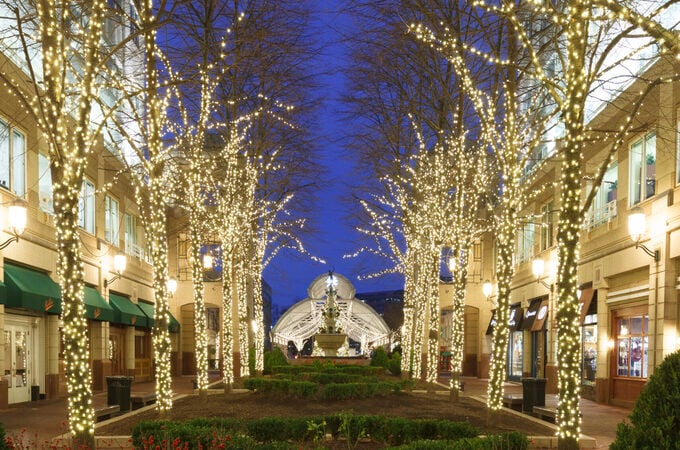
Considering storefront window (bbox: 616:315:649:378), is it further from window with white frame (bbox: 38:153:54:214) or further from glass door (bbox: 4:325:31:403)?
glass door (bbox: 4:325:31:403)


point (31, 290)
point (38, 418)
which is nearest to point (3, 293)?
point (31, 290)

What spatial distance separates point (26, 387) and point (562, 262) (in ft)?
64.0

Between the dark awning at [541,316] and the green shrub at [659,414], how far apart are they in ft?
87.6

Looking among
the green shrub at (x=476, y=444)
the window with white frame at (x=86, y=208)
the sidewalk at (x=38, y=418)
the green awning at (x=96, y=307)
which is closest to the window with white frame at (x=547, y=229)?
the green awning at (x=96, y=307)

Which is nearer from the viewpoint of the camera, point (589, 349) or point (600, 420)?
point (600, 420)

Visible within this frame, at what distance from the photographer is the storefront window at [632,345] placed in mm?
20828

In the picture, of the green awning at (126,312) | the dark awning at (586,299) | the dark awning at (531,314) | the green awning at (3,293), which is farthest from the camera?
the dark awning at (531,314)

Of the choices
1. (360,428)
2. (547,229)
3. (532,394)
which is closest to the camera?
(360,428)

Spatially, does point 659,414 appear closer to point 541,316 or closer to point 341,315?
point 541,316

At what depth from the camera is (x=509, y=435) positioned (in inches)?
374

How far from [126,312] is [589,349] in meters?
19.3

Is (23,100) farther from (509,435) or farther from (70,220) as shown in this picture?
(509,435)

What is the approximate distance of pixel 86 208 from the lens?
28234mm

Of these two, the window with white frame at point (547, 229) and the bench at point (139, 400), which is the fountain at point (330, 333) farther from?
the bench at point (139, 400)
